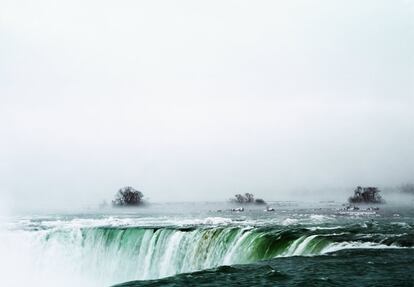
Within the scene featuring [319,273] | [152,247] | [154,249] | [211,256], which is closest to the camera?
[319,273]

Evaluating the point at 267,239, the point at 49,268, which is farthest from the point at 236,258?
the point at 49,268

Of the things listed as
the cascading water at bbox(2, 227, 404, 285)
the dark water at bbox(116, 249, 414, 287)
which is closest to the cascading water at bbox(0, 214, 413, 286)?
the cascading water at bbox(2, 227, 404, 285)

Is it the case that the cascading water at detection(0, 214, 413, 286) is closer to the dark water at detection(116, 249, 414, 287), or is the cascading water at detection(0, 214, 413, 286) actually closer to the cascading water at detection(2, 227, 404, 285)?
the cascading water at detection(2, 227, 404, 285)

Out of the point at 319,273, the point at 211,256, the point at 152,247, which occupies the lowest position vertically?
the point at 211,256

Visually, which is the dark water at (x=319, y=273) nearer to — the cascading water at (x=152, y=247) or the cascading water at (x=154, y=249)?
the cascading water at (x=152, y=247)

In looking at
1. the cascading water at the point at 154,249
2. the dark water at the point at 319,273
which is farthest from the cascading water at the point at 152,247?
the dark water at the point at 319,273

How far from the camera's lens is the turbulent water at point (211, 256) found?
14805mm

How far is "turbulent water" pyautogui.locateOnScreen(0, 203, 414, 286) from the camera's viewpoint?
48.6ft

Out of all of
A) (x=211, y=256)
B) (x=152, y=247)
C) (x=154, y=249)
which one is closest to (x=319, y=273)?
(x=211, y=256)

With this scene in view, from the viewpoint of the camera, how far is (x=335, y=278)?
13930 mm

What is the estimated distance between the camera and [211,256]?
24.0 metres

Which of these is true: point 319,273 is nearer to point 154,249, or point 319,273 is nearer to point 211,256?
point 211,256

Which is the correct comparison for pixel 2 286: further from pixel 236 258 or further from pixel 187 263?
pixel 236 258

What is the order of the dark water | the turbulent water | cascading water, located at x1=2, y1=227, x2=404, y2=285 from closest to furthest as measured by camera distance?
the dark water < the turbulent water < cascading water, located at x1=2, y1=227, x2=404, y2=285
